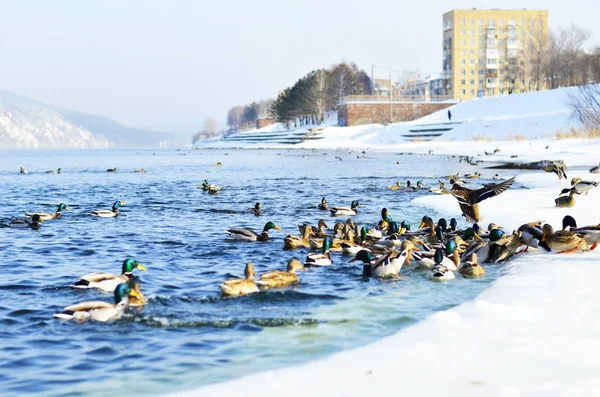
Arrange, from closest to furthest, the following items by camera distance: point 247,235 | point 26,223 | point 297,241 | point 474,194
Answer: point 297,241 < point 247,235 < point 474,194 < point 26,223

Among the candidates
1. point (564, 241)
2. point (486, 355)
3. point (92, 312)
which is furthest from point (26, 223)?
point (486, 355)

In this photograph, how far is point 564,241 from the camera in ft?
39.6

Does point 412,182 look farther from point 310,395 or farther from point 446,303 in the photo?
point 310,395

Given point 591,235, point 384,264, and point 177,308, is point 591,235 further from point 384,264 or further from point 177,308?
point 177,308

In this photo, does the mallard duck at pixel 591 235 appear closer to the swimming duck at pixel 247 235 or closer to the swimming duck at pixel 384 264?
the swimming duck at pixel 384 264

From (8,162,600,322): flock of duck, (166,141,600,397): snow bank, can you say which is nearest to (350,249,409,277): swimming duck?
(8,162,600,322): flock of duck

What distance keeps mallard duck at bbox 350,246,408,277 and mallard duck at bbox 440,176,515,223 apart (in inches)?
162

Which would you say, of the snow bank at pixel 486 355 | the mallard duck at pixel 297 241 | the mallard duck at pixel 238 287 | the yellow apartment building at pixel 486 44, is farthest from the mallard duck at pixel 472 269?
the yellow apartment building at pixel 486 44

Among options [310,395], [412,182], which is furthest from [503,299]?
[412,182]

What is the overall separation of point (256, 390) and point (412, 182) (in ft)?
88.8

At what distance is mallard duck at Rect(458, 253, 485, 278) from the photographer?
1130cm

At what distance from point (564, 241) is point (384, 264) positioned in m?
2.95

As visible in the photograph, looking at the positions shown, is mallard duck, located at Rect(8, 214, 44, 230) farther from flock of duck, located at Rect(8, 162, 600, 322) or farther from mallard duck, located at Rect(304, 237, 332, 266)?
mallard duck, located at Rect(304, 237, 332, 266)

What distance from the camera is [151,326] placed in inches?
346
